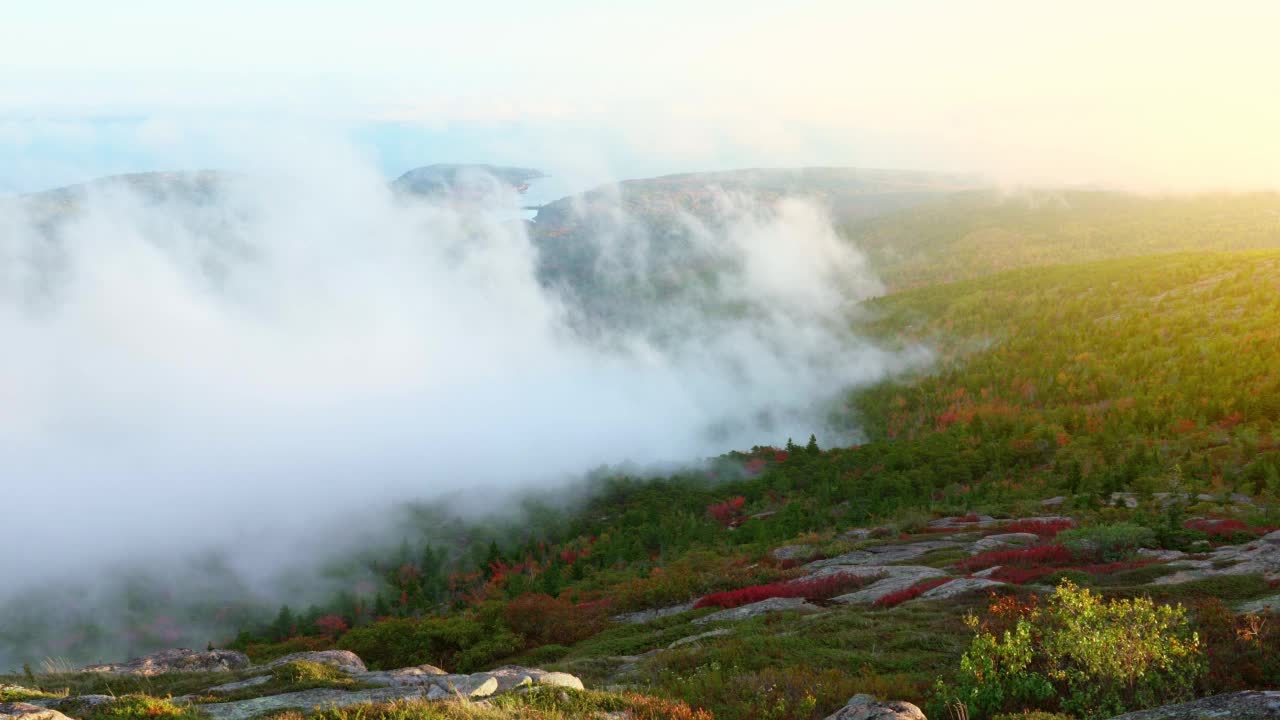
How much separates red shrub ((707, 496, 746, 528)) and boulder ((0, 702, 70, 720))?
54779 millimetres

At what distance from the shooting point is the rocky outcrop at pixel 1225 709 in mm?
10305

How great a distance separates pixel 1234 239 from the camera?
593 ft

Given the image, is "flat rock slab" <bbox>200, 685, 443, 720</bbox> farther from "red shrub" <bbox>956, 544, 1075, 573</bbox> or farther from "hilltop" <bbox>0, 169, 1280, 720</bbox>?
"red shrub" <bbox>956, 544, 1075, 573</bbox>

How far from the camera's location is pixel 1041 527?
1465 inches

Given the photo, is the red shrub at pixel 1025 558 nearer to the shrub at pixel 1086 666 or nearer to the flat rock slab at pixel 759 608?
the flat rock slab at pixel 759 608

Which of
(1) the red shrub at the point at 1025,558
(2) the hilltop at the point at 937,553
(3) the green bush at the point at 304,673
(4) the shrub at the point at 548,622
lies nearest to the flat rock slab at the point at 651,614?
Result: (2) the hilltop at the point at 937,553

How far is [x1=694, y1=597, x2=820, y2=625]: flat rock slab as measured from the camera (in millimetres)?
27422

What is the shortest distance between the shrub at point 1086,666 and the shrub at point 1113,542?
1621 cm

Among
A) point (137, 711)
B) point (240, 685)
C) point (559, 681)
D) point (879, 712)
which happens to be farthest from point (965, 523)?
point (137, 711)

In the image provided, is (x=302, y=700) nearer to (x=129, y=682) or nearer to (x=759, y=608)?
(x=129, y=682)

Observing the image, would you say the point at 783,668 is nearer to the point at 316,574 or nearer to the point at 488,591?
the point at 488,591

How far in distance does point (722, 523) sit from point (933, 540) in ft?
92.7

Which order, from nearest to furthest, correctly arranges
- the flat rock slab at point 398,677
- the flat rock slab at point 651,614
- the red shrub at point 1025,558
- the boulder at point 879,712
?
1. the boulder at point 879,712
2. the flat rock slab at point 398,677
3. the red shrub at point 1025,558
4. the flat rock slab at point 651,614

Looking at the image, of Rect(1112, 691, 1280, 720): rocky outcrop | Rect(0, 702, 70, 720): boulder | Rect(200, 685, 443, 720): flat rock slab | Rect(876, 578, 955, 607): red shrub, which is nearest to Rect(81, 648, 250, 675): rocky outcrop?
Rect(200, 685, 443, 720): flat rock slab
